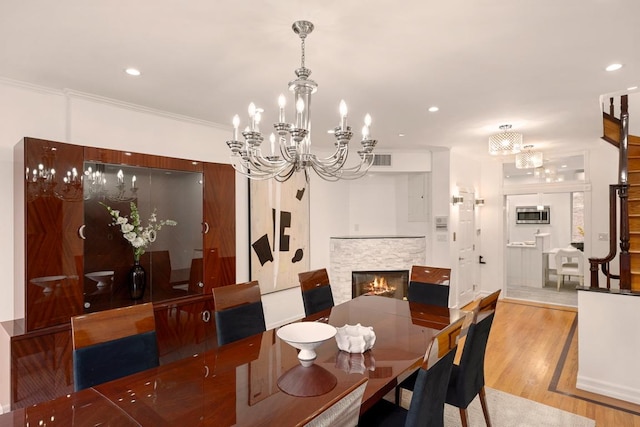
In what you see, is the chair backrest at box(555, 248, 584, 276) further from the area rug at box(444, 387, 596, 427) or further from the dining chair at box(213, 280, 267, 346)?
the dining chair at box(213, 280, 267, 346)

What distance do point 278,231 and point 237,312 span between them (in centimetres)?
220

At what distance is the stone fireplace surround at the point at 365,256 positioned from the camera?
5.42 meters

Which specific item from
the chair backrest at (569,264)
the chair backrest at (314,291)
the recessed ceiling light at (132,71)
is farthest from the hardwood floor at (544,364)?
the recessed ceiling light at (132,71)

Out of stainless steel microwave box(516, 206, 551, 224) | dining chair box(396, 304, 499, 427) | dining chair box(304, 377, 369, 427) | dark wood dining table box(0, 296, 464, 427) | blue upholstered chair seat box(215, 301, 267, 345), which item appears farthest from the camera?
stainless steel microwave box(516, 206, 551, 224)

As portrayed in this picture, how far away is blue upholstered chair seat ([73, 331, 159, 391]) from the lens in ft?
5.57

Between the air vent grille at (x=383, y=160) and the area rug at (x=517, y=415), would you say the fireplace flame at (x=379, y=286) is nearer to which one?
the air vent grille at (x=383, y=160)

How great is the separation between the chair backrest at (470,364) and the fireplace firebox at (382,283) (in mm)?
3269

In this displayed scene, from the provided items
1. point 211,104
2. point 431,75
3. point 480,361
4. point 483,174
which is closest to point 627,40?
point 431,75

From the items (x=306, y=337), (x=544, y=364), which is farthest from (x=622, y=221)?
(x=306, y=337)

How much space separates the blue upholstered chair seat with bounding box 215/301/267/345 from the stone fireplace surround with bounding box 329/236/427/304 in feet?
9.52

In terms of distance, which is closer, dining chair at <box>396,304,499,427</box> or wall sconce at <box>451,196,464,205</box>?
dining chair at <box>396,304,499,427</box>

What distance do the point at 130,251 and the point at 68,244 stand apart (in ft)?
2.27

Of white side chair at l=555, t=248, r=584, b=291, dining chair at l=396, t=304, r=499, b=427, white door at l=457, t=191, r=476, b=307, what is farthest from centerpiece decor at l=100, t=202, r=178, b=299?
white side chair at l=555, t=248, r=584, b=291

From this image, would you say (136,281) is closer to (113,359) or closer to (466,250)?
(113,359)
